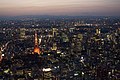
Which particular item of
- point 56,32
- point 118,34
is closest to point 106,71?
point 118,34

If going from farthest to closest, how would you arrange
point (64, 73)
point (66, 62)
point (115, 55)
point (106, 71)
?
1. point (115, 55)
2. point (66, 62)
3. point (64, 73)
4. point (106, 71)

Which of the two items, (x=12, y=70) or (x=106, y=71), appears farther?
(x=12, y=70)

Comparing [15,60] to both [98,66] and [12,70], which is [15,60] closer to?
[12,70]

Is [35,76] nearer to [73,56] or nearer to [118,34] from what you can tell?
[73,56]

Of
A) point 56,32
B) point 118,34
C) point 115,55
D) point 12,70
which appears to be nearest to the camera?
point 12,70

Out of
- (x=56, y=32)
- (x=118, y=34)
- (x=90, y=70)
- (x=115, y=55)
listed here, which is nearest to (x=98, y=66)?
(x=90, y=70)

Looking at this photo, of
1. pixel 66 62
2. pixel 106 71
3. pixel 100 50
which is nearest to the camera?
pixel 106 71

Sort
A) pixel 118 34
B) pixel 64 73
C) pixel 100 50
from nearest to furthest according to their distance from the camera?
pixel 64 73
pixel 100 50
pixel 118 34

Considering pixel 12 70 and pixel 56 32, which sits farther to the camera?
pixel 56 32
